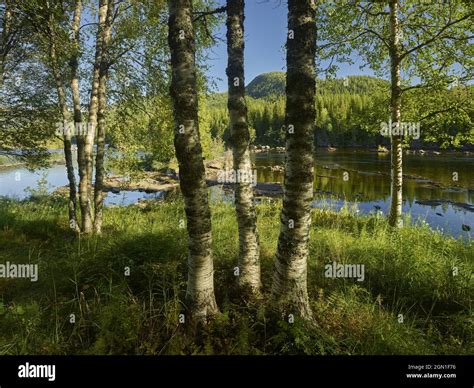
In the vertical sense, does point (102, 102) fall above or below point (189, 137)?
above

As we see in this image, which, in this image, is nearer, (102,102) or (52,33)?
(52,33)

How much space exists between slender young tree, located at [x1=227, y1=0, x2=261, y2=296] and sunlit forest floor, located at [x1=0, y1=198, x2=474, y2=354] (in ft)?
1.48

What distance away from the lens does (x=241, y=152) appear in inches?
189

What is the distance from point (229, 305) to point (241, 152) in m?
2.53

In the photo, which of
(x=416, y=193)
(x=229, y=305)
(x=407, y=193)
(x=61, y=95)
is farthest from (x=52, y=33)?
(x=416, y=193)

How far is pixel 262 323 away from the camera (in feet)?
12.4

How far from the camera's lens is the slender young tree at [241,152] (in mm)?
4738

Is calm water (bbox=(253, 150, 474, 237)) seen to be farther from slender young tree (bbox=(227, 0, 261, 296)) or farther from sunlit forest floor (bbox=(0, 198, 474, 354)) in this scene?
slender young tree (bbox=(227, 0, 261, 296))

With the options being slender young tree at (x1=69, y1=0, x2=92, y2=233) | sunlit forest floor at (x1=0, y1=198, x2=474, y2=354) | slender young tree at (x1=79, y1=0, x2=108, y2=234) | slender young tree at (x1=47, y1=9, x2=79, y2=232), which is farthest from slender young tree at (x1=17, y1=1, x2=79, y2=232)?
sunlit forest floor at (x1=0, y1=198, x2=474, y2=354)

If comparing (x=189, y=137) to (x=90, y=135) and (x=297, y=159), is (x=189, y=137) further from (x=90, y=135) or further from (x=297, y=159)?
(x=90, y=135)

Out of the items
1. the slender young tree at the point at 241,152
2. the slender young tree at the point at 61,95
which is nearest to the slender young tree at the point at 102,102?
the slender young tree at the point at 61,95

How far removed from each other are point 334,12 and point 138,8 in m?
6.60
